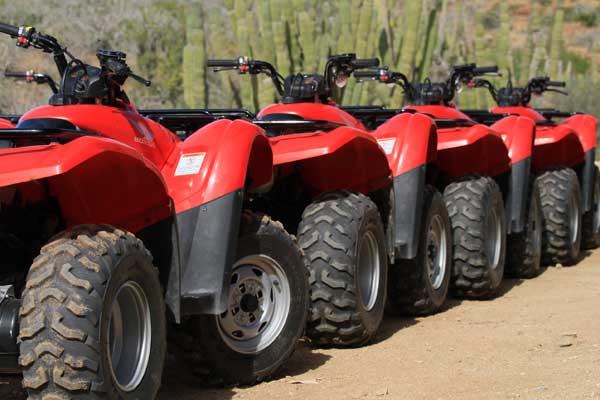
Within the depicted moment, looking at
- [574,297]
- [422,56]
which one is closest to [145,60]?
[422,56]

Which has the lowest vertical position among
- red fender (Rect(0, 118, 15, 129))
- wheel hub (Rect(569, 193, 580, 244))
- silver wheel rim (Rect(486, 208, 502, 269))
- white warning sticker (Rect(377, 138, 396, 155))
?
wheel hub (Rect(569, 193, 580, 244))

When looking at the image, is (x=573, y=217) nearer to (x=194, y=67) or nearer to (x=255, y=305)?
(x=255, y=305)

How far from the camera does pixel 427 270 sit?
8.14 m

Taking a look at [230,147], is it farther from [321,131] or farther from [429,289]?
[429,289]

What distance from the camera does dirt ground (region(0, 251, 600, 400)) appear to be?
215 inches

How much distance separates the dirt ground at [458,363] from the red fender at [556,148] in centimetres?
329

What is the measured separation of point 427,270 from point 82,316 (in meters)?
4.37

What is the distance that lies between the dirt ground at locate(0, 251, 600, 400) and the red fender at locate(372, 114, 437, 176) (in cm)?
110

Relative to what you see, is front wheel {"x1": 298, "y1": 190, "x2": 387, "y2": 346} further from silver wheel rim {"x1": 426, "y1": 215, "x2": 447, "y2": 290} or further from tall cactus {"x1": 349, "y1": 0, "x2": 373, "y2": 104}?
tall cactus {"x1": 349, "y1": 0, "x2": 373, "y2": 104}

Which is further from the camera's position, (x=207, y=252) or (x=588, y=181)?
(x=588, y=181)

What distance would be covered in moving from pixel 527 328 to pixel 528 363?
1.27 m

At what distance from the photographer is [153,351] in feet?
15.4

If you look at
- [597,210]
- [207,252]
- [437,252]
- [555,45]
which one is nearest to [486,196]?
[437,252]

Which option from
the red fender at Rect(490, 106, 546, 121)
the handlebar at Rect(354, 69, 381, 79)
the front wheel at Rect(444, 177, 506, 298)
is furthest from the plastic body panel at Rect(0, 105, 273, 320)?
the red fender at Rect(490, 106, 546, 121)
